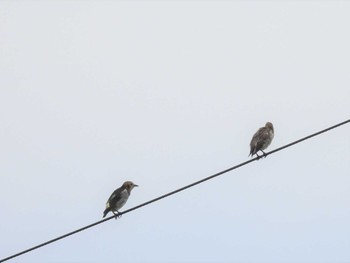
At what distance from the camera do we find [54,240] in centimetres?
1219

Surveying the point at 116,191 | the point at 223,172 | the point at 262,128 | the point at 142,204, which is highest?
the point at 262,128

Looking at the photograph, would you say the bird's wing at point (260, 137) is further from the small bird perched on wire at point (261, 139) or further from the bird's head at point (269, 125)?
the bird's head at point (269, 125)

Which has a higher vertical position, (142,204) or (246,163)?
(246,163)

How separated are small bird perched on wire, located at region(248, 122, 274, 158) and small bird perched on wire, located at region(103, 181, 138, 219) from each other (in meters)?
2.76

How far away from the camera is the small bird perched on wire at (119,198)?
64.3ft

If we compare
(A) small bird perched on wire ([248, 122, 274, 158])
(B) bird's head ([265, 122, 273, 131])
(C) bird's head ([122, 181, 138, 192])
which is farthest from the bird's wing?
(C) bird's head ([122, 181, 138, 192])

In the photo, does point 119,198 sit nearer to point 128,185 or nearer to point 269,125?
point 128,185

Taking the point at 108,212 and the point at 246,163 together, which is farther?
the point at 108,212

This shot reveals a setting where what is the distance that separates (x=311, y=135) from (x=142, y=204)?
98.4 inches

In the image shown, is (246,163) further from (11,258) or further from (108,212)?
(108,212)

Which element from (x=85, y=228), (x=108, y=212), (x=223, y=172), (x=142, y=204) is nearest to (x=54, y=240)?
(x=85, y=228)

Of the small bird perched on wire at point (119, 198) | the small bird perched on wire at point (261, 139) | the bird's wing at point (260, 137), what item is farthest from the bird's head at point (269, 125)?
the small bird perched on wire at point (119, 198)

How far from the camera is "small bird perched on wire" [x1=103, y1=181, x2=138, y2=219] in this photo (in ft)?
64.3

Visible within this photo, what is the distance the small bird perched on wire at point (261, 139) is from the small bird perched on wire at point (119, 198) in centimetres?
276
